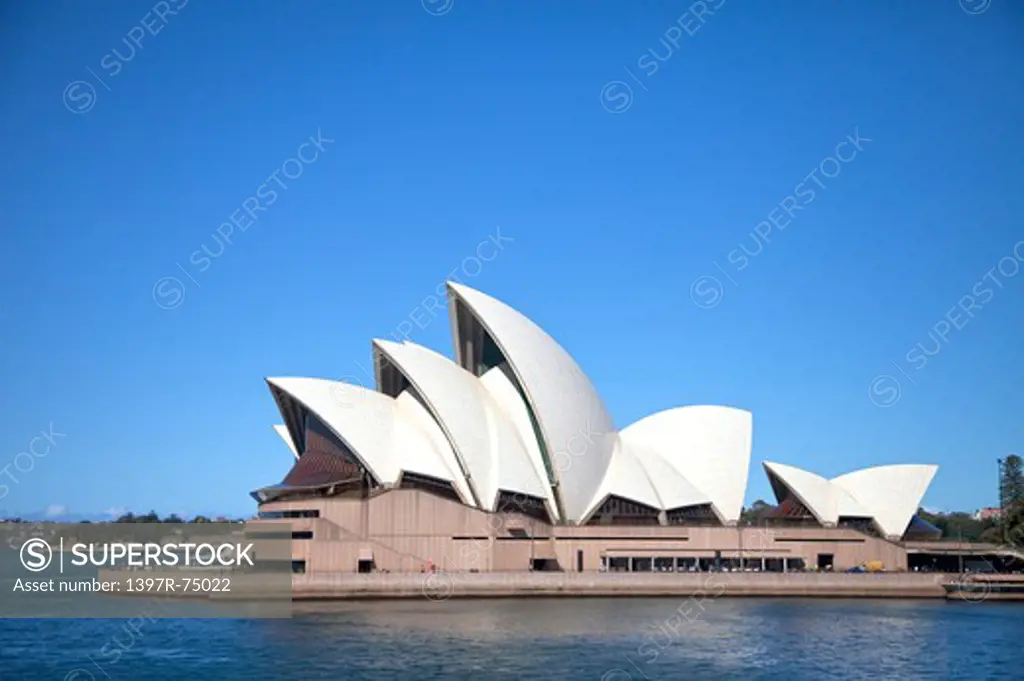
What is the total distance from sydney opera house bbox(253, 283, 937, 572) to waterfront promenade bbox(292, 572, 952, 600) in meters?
2.80

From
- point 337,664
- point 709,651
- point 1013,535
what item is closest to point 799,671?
point 709,651

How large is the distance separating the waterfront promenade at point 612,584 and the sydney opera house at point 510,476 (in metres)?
2.80

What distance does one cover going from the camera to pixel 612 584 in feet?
169

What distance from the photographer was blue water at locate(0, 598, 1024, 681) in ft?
91.6

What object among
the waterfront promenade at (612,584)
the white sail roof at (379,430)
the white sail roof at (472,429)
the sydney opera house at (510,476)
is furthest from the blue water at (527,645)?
the white sail roof at (472,429)

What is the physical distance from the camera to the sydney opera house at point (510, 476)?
52.8 m

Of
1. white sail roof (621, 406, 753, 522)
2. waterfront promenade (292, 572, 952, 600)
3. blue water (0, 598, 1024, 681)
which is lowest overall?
blue water (0, 598, 1024, 681)

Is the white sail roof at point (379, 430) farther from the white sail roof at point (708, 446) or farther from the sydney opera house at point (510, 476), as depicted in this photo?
the white sail roof at point (708, 446)

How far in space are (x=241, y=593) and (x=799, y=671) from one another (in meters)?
26.7

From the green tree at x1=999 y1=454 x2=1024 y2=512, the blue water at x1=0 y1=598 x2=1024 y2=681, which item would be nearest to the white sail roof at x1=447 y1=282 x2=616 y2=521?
the blue water at x1=0 y1=598 x2=1024 y2=681

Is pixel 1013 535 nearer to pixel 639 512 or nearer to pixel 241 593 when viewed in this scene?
pixel 639 512

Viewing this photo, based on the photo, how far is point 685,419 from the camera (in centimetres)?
6162

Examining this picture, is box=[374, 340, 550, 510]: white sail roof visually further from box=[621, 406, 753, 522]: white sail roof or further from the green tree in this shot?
the green tree

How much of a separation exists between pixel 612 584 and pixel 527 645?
67.1 feet
